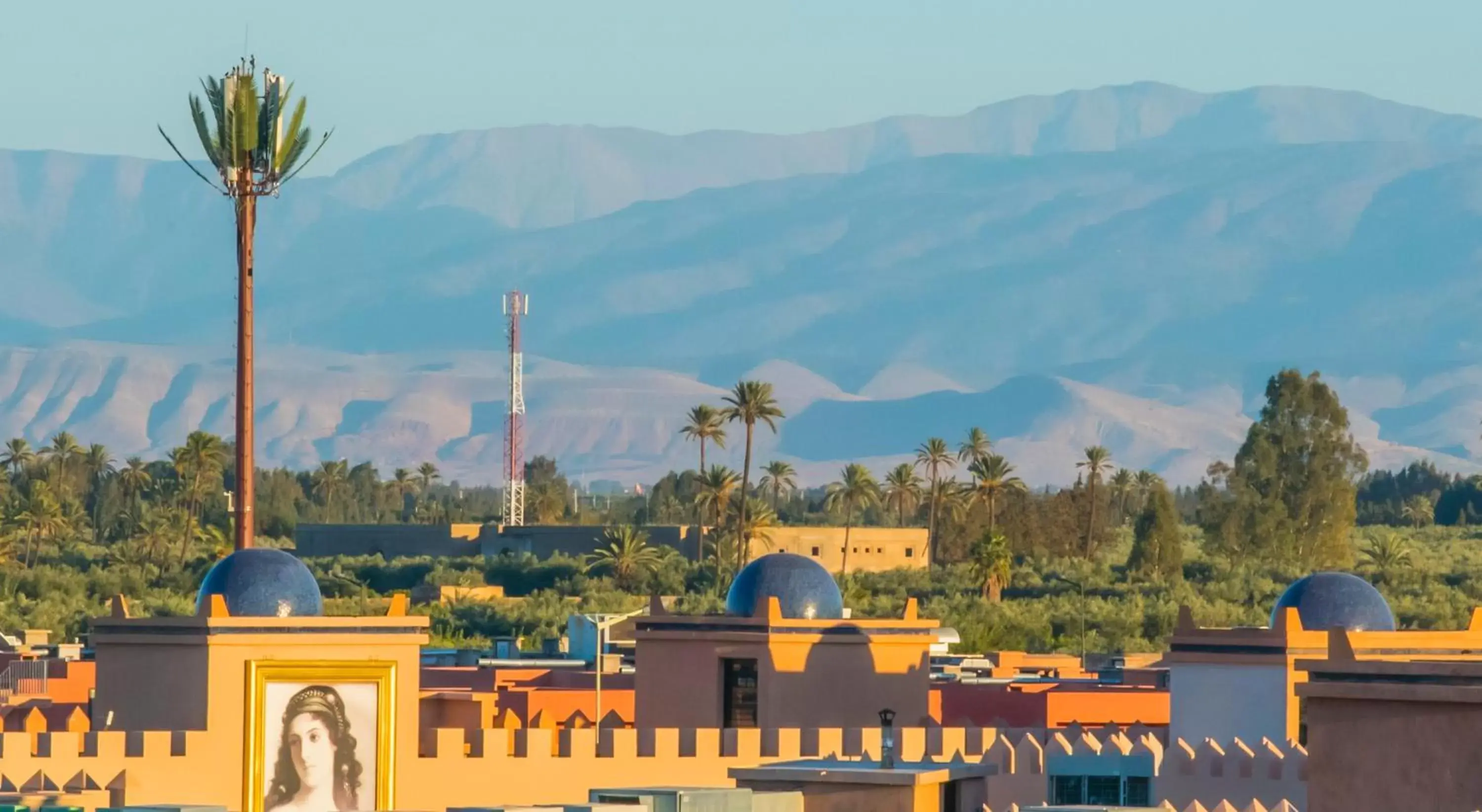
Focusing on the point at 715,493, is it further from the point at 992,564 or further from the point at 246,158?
the point at 246,158

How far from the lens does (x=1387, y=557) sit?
11200cm

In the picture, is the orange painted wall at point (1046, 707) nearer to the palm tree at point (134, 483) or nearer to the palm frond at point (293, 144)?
the palm frond at point (293, 144)

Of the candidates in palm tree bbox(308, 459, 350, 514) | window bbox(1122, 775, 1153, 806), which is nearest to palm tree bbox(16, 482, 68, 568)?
palm tree bbox(308, 459, 350, 514)

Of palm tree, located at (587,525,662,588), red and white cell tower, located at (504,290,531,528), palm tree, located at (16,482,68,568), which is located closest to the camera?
palm tree, located at (587,525,662,588)

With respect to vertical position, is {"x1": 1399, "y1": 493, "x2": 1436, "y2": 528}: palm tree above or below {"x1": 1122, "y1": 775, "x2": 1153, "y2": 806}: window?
above

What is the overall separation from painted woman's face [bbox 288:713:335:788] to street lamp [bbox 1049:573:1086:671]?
2730cm

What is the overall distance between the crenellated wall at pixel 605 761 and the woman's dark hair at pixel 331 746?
0.49 m

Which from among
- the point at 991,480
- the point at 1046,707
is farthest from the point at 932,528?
the point at 1046,707

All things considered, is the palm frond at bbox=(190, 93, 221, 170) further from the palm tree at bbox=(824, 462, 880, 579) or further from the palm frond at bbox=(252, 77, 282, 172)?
the palm tree at bbox=(824, 462, 880, 579)

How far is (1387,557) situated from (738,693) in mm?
74544

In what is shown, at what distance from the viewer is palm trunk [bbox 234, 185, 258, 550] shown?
50031 millimetres

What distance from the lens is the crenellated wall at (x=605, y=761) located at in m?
32.4

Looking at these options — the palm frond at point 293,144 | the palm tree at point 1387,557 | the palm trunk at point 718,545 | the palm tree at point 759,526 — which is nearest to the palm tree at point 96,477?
the palm trunk at point 718,545

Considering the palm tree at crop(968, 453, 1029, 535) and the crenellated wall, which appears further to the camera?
the palm tree at crop(968, 453, 1029, 535)
